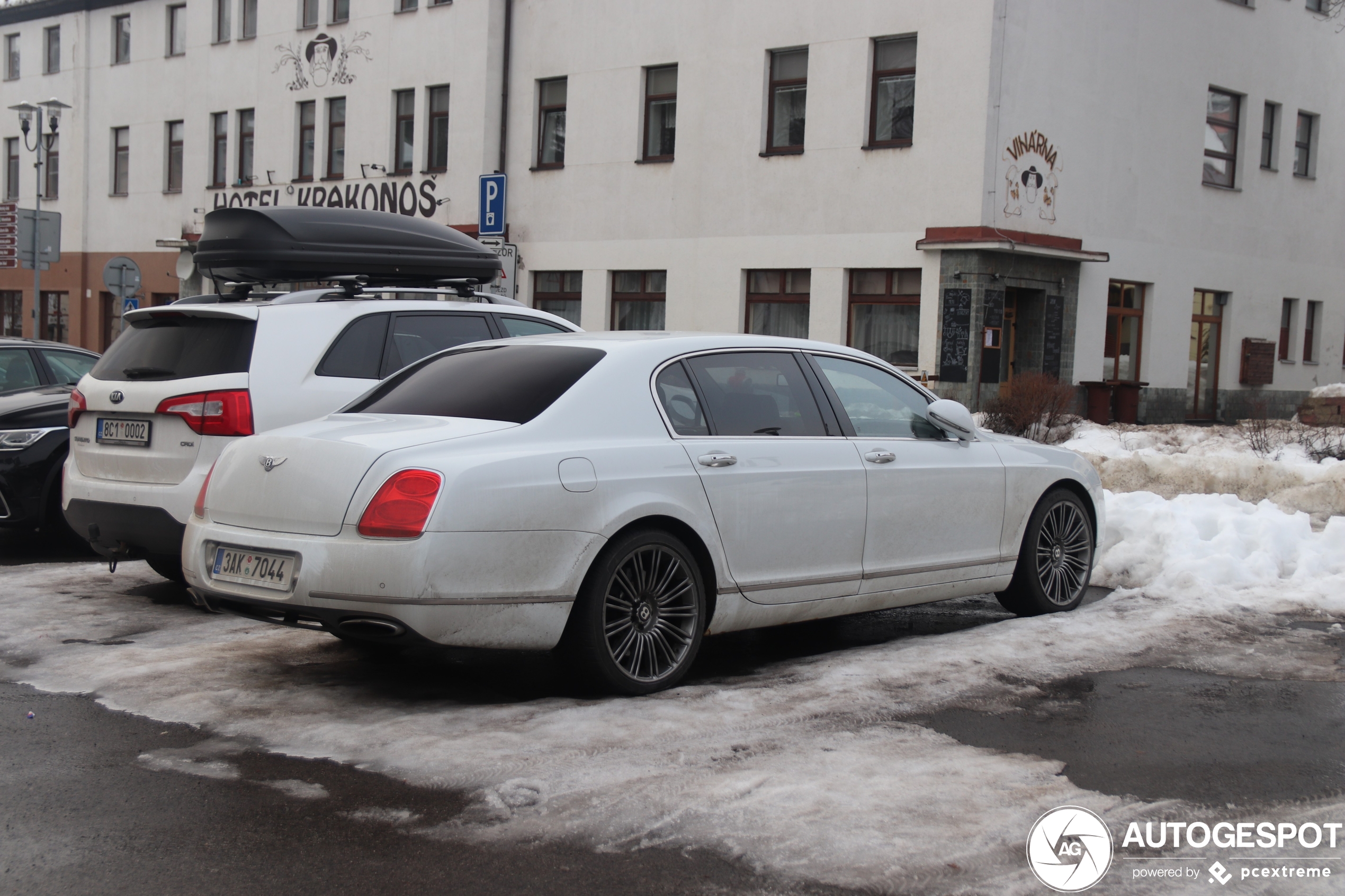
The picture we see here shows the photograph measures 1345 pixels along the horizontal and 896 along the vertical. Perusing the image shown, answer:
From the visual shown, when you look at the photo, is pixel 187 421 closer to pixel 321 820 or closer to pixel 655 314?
pixel 321 820

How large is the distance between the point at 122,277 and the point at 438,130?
9.15 meters

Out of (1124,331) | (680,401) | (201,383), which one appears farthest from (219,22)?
(680,401)

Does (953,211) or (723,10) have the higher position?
(723,10)

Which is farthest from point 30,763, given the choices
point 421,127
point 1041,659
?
point 421,127

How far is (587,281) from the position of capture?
27.5 m

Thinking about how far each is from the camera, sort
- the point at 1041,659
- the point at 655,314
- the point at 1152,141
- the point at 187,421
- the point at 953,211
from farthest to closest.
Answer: the point at 655,314 → the point at 1152,141 → the point at 953,211 → the point at 187,421 → the point at 1041,659

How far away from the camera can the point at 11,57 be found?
43.1 m

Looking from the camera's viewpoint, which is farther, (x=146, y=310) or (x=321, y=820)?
(x=146, y=310)

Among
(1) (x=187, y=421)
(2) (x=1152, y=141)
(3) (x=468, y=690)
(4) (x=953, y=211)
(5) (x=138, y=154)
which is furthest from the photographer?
(5) (x=138, y=154)

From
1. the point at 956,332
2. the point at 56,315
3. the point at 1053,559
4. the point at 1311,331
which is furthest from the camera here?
the point at 56,315

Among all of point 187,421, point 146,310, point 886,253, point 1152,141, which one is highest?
point 1152,141

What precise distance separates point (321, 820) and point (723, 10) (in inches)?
901

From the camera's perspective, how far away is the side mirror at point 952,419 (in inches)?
273

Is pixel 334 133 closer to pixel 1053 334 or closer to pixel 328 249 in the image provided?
pixel 1053 334
